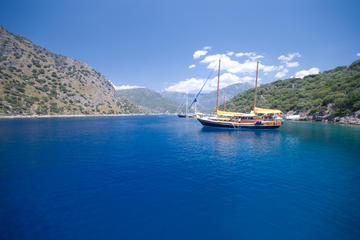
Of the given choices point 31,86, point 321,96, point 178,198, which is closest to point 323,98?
point 321,96

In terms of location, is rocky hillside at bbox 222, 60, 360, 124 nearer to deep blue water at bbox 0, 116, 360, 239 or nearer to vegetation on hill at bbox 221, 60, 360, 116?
vegetation on hill at bbox 221, 60, 360, 116

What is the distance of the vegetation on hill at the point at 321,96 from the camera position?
252 feet

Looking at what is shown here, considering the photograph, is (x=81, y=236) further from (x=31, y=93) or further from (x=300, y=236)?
(x=31, y=93)

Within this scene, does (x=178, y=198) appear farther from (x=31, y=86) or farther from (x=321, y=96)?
(x=31, y=86)

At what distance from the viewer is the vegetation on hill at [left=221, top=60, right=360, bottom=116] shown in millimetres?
76781

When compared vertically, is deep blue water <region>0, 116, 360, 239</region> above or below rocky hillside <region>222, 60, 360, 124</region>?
below

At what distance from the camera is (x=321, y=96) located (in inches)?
3799

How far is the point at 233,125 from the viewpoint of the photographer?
5766 cm

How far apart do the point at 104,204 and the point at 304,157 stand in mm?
26447

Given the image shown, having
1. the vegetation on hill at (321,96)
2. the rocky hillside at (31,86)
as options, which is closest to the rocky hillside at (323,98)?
the vegetation on hill at (321,96)

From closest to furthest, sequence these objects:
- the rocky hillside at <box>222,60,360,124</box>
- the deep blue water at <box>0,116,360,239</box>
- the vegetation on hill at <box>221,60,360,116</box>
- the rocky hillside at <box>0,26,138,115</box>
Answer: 1. the deep blue water at <box>0,116,360,239</box>
2. the rocky hillside at <box>222,60,360,124</box>
3. the vegetation on hill at <box>221,60,360,116</box>
4. the rocky hillside at <box>0,26,138,115</box>

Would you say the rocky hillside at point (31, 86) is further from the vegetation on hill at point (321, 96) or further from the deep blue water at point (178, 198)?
the vegetation on hill at point (321, 96)

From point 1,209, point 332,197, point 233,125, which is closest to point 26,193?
point 1,209

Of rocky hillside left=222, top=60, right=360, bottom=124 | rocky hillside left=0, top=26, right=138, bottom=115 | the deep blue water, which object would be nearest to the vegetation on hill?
rocky hillside left=222, top=60, right=360, bottom=124
